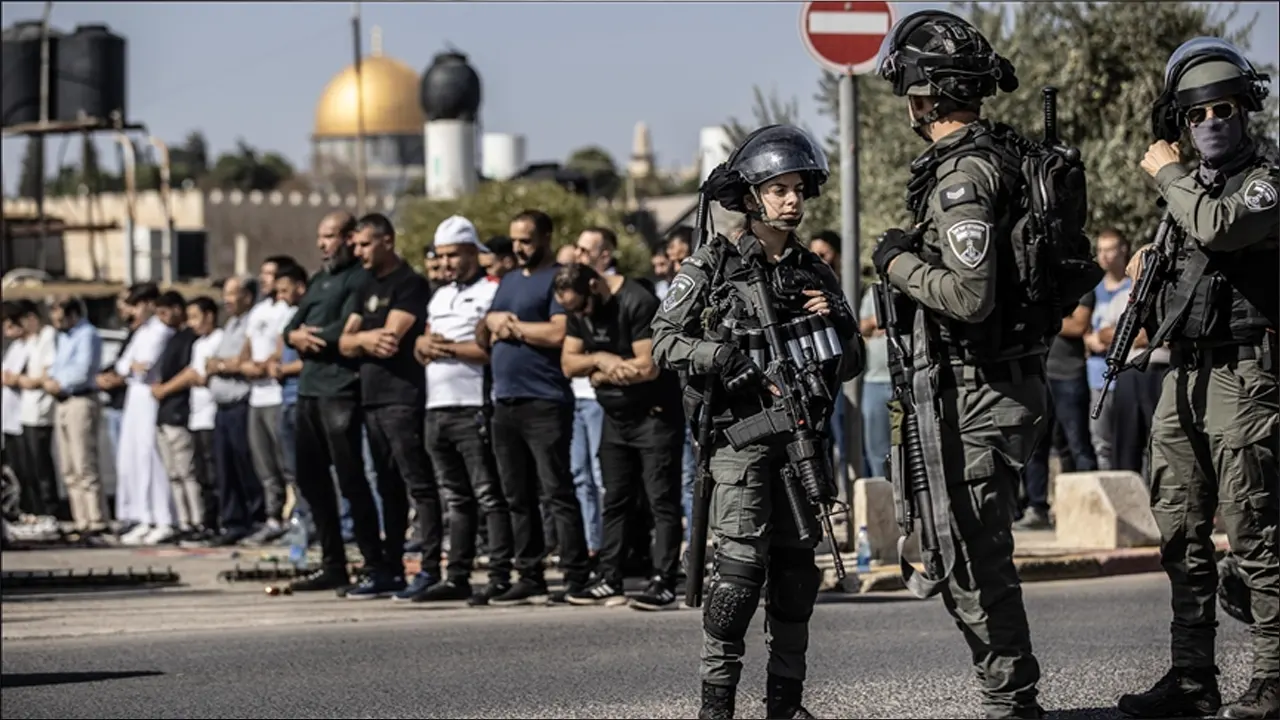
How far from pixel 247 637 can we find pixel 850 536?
4089 millimetres

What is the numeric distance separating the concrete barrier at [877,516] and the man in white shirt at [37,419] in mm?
8714

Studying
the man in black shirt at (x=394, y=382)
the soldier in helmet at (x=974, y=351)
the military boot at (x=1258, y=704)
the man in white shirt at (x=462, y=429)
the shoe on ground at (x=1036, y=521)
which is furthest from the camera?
the shoe on ground at (x=1036, y=521)

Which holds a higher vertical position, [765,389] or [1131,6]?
[1131,6]

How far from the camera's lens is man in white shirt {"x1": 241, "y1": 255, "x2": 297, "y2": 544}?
16219 mm

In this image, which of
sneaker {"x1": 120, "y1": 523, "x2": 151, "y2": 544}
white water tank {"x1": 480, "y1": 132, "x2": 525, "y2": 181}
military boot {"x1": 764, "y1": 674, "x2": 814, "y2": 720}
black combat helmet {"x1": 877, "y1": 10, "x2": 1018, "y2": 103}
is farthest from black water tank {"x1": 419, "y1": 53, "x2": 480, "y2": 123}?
black combat helmet {"x1": 877, "y1": 10, "x2": 1018, "y2": 103}

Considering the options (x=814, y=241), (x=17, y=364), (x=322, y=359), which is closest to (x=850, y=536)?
(x=814, y=241)

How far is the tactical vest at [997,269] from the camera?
620 cm

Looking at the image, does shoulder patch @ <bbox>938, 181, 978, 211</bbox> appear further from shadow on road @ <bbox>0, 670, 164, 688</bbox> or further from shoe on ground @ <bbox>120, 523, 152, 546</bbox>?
shoe on ground @ <bbox>120, 523, 152, 546</bbox>

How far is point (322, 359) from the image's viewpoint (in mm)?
12594

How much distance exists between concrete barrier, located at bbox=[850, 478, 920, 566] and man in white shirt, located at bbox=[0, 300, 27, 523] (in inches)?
361

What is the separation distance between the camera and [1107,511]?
13.1 meters

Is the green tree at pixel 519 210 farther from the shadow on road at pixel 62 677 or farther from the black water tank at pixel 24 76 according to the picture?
the shadow on road at pixel 62 677

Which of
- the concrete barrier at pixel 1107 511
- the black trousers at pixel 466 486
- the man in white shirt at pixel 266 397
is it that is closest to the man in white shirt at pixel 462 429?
the black trousers at pixel 466 486

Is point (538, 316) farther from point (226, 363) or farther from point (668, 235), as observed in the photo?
point (226, 363)
